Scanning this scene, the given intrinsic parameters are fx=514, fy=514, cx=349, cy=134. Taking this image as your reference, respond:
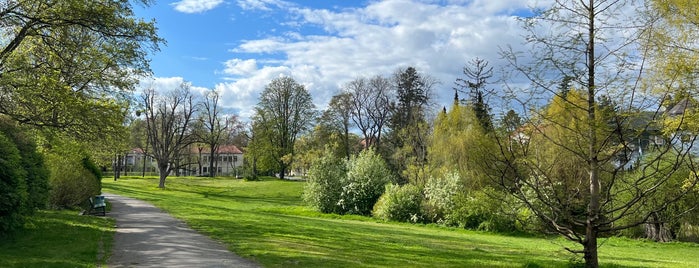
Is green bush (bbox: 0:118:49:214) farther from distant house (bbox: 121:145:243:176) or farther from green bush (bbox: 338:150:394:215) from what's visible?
distant house (bbox: 121:145:243:176)

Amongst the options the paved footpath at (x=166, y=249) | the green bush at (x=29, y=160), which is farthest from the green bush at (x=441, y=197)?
the green bush at (x=29, y=160)

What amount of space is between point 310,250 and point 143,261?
12.7 ft

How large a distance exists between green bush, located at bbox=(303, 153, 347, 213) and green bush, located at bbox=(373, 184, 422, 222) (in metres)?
5.41

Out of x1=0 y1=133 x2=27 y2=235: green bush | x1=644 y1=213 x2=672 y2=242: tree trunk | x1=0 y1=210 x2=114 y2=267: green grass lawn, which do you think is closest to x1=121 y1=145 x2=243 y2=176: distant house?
x1=644 y1=213 x2=672 y2=242: tree trunk

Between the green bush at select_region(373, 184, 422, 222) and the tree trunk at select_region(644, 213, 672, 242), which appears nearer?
the tree trunk at select_region(644, 213, 672, 242)

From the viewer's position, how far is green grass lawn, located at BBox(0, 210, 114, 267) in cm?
979

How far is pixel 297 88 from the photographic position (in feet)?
243

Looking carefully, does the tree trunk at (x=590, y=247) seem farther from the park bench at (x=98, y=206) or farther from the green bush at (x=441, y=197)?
the green bush at (x=441, y=197)

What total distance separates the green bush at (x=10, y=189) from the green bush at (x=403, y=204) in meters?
23.6

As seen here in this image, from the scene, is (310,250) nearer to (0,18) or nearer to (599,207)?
(599,207)

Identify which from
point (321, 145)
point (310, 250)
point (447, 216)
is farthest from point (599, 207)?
point (321, 145)

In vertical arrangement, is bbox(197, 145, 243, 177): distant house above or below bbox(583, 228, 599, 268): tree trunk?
above

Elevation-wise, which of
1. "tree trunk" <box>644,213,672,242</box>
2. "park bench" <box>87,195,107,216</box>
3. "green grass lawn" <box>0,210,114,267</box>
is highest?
"park bench" <box>87,195,107,216</box>

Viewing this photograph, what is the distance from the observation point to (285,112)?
74.4 meters
